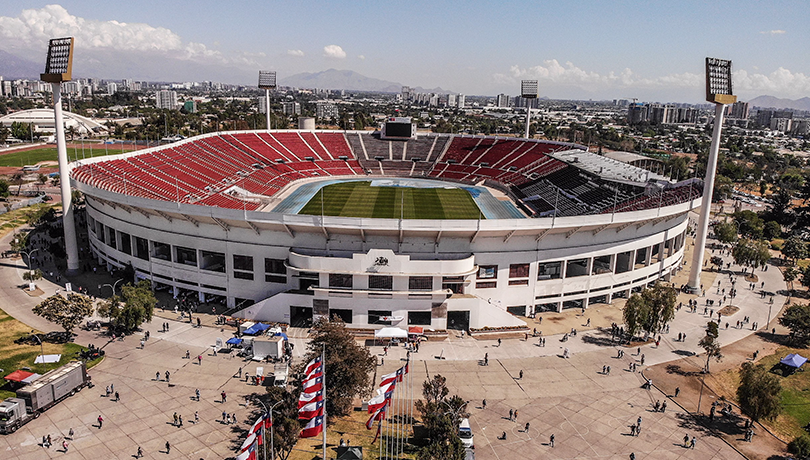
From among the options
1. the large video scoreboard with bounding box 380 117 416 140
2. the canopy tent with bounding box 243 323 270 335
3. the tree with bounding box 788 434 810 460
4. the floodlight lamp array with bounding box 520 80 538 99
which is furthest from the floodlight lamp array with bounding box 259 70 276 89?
the tree with bounding box 788 434 810 460

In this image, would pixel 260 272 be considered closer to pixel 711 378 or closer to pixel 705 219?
pixel 711 378

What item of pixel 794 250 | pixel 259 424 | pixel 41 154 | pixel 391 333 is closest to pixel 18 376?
pixel 259 424

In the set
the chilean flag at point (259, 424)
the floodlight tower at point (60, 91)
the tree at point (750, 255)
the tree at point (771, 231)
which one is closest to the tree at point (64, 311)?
the floodlight tower at point (60, 91)

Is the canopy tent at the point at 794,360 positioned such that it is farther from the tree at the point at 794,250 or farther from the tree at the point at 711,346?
the tree at the point at 794,250

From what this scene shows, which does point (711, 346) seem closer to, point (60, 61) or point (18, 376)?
point (18, 376)

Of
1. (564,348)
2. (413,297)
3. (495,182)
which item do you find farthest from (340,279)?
(495,182)

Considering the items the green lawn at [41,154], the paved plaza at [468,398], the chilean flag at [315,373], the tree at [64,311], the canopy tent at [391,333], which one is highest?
the green lawn at [41,154]
